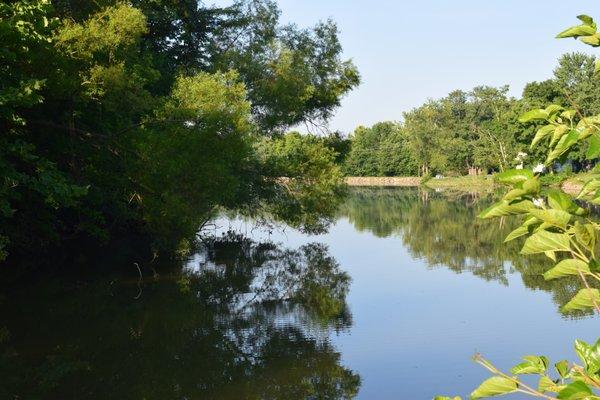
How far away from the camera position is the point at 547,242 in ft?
4.75

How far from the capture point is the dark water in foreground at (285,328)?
25.3 feet

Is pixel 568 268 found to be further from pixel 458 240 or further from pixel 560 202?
pixel 458 240

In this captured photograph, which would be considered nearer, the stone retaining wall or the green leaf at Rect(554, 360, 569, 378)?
the green leaf at Rect(554, 360, 569, 378)

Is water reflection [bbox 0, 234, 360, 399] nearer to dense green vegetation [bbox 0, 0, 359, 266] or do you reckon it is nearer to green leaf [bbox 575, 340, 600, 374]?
dense green vegetation [bbox 0, 0, 359, 266]

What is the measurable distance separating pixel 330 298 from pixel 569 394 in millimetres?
11781

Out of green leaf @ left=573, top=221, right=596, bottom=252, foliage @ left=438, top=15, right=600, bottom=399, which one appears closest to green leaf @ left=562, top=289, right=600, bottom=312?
foliage @ left=438, top=15, right=600, bottom=399

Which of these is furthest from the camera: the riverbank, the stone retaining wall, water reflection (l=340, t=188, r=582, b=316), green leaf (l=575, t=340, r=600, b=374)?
the stone retaining wall

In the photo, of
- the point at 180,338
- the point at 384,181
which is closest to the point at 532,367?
the point at 180,338

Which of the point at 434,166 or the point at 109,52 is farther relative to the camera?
the point at 434,166

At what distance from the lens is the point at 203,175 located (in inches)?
557

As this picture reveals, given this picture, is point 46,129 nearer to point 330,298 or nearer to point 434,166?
point 330,298

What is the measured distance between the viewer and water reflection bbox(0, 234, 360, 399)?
7.61 m

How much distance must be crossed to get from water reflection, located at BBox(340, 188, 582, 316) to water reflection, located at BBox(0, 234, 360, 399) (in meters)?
4.14

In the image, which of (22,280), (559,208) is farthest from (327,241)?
(559,208)
